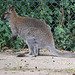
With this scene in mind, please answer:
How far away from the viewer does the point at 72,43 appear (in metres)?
7.07

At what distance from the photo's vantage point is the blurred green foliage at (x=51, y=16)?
6978 mm

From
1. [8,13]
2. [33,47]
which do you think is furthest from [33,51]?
[8,13]

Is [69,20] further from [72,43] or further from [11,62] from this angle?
[11,62]

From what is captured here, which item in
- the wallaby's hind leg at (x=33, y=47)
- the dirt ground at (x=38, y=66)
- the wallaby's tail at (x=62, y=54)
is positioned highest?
the wallaby's hind leg at (x=33, y=47)

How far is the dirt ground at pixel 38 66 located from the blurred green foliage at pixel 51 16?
5.39 ft

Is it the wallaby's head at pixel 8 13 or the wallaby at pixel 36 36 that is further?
the wallaby's head at pixel 8 13

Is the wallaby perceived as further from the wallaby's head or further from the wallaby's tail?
the wallaby's head

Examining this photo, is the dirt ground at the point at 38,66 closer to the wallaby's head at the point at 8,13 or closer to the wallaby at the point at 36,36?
the wallaby at the point at 36,36

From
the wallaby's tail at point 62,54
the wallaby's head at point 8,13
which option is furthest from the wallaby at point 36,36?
the wallaby's head at point 8,13

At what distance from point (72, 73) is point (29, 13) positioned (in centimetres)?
358

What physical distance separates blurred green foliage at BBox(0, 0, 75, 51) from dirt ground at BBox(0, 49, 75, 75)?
164 cm

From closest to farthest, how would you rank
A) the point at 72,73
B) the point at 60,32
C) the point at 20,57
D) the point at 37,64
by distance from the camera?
the point at 72,73, the point at 37,64, the point at 20,57, the point at 60,32

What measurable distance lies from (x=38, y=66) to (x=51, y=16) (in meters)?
2.96

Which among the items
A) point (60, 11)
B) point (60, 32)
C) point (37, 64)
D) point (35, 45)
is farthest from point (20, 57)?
point (60, 11)
